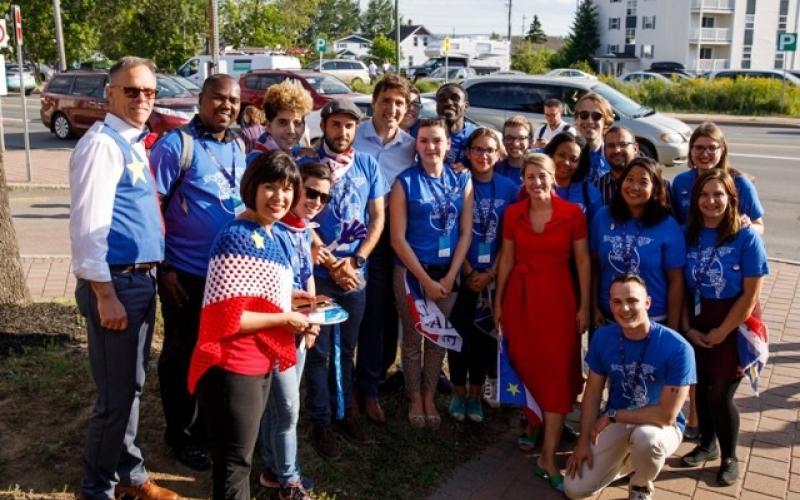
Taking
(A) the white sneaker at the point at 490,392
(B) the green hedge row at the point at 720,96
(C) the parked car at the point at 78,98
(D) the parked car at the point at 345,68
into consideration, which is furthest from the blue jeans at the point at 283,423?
(D) the parked car at the point at 345,68

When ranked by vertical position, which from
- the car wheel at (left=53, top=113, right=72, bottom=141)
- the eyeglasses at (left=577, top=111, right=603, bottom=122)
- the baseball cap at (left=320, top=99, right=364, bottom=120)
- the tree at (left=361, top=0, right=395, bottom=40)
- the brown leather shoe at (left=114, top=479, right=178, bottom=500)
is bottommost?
the brown leather shoe at (left=114, top=479, right=178, bottom=500)

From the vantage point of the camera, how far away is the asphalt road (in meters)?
9.53

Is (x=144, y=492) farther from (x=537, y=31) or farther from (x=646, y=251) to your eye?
(x=537, y=31)

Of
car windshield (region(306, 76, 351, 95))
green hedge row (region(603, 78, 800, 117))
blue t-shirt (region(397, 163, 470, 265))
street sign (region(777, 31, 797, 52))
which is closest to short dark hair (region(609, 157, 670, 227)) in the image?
blue t-shirt (region(397, 163, 470, 265))

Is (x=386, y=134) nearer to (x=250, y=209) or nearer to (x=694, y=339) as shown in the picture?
(x=250, y=209)

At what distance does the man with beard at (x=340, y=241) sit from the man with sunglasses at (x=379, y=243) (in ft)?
0.82

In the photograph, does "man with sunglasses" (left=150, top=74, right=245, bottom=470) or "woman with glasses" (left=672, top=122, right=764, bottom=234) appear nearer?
"man with sunglasses" (left=150, top=74, right=245, bottom=470)

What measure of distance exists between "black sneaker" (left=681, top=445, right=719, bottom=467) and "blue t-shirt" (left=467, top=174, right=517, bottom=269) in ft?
5.24

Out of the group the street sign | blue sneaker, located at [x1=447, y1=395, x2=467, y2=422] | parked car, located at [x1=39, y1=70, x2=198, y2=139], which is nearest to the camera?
blue sneaker, located at [x1=447, y1=395, x2=467, y2=422]

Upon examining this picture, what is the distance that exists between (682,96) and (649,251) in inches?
1207

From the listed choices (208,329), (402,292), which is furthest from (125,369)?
(402,292)

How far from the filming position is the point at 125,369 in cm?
335

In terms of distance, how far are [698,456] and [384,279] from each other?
82.7 inches

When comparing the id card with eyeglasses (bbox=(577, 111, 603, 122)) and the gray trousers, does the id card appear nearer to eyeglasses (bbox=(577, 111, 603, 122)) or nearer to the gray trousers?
eyeglasses (bbox=(577, 111, 603, 122))
